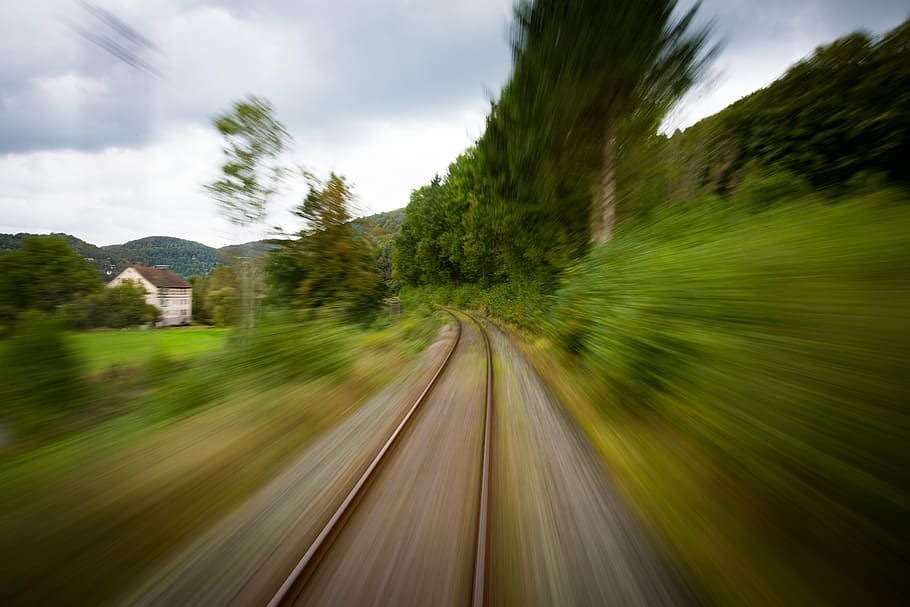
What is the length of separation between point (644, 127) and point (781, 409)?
29.3ft

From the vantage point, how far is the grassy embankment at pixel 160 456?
2.32 m

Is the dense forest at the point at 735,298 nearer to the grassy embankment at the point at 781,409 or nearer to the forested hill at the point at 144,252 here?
the grassy embankment at the point at 781,409

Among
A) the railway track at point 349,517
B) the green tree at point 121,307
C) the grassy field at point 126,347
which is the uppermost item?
the green tree at point 121,307

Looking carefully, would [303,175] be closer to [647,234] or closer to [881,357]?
[647,234]

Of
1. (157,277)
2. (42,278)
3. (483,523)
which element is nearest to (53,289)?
(42,278)

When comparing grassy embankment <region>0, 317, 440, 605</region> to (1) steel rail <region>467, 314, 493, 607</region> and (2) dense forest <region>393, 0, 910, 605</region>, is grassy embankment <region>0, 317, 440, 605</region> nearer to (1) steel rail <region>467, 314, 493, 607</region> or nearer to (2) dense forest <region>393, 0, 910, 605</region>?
(1) steel rail <region>467, 314, 493, 607</region>

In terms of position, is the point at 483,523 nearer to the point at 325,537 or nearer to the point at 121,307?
the point at 325,537

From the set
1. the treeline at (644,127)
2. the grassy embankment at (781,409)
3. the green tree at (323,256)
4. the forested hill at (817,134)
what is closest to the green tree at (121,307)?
the green tree at (323,256)

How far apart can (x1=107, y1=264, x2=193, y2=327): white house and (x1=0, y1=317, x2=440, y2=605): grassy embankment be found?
139 cm

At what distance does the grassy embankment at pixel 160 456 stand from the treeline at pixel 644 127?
8.21 m

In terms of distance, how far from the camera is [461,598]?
2.10 m

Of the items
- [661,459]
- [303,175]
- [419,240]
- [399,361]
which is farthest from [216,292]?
[419,240]

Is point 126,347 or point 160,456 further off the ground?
point 126,347

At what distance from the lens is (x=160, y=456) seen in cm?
366
